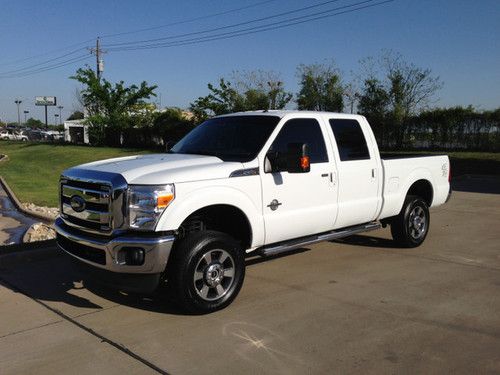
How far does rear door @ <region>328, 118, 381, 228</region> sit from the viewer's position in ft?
20.6

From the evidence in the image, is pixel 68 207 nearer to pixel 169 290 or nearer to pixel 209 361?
pixel 169 290

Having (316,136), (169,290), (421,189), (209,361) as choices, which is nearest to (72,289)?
(169,290)

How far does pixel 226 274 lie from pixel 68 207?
5.76 feet

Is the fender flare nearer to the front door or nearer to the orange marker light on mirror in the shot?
the front door

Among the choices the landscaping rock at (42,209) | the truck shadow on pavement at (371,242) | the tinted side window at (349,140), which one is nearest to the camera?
the tinted side window at (349,140)

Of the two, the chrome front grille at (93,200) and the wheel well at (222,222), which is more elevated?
the chrome front grille at (93,200)

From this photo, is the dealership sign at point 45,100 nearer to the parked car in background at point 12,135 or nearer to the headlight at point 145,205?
the parked car in background at point 12,135

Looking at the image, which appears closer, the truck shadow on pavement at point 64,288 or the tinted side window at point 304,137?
the truck shadow on pavement at point 64,288

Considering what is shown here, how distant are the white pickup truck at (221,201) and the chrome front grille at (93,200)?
11 mm

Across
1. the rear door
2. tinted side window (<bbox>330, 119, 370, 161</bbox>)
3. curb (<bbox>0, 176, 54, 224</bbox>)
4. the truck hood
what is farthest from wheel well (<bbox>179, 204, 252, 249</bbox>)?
curb (<bbox>0, 176, 54, 224</bbox>)

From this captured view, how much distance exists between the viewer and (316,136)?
613cm

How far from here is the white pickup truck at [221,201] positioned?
455 centimetres

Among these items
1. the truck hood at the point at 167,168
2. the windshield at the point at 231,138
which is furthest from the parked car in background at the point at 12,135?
the truck hood at the point at 167,168

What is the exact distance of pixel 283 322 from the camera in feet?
15.4
